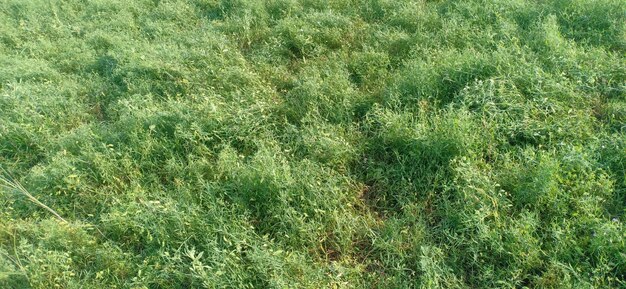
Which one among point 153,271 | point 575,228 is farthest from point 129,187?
point 575,228

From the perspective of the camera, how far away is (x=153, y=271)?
3.00 metres

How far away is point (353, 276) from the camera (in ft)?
9.55

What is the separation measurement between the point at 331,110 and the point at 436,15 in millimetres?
1832

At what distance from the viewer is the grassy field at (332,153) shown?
114 inches

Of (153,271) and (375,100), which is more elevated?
(375,100)

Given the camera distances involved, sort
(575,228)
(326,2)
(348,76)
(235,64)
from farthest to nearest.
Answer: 1. (326,2)
2. (235,64)
3. (348,76)
4. (575,228)

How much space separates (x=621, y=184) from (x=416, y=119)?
4.75 feet

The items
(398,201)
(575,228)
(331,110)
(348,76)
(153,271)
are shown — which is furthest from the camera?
(348,76)

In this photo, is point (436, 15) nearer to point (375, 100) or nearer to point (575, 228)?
point (375, 100)

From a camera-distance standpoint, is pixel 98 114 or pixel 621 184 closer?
pixel 621 184

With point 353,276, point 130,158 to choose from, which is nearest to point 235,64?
point 130,158

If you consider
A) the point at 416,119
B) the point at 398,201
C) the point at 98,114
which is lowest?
the point at 98,114

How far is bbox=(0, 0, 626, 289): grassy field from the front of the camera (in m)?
2.90

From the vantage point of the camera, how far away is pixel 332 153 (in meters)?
3.59
